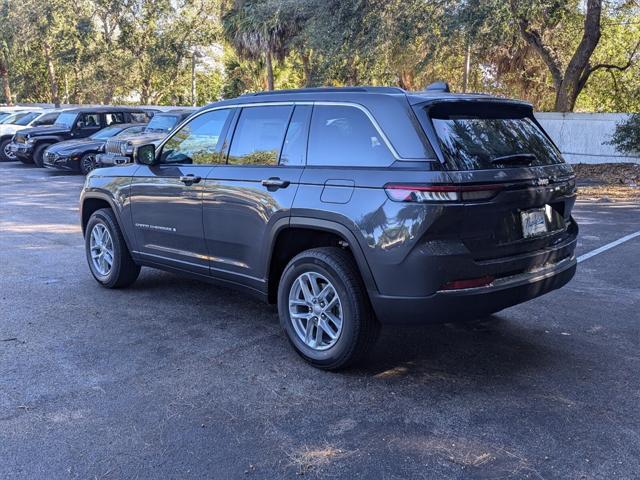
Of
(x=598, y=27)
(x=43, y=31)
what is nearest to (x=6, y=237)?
(x=598, y=27)

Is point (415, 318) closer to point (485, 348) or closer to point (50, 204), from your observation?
point (485, 348)

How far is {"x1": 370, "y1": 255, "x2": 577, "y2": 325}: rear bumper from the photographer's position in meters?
3.90

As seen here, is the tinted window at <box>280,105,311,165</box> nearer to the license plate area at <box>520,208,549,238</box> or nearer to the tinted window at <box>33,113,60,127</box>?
the license plate area at <box>520,208,549,238</box>

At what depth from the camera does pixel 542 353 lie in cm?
471

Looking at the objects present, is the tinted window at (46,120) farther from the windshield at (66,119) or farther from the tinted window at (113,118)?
the tinted window at (113,118)

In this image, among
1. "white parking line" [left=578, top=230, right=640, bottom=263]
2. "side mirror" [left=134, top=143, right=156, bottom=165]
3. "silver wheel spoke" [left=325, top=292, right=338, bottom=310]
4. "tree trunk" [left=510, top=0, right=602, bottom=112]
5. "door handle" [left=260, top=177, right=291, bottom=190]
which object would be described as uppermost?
"tree trunk" [left=510, top=0, right=602, bottom=112]

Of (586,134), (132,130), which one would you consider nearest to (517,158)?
(132,130)

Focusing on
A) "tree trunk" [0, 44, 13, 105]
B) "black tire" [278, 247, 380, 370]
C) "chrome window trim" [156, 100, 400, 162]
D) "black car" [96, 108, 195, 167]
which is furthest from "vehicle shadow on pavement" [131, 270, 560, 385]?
"tree trunk" [0, 44, 13, 105]

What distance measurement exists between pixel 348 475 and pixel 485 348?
2.06 metres

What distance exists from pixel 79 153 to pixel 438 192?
1574 centimetres

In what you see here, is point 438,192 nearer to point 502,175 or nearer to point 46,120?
point 502,175

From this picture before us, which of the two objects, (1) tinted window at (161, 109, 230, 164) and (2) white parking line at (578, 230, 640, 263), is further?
(2) white parking line at (578, 230, 640, 263)

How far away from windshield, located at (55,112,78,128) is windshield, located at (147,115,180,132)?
487 centimetres

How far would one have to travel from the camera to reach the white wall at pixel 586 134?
684 inches
